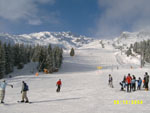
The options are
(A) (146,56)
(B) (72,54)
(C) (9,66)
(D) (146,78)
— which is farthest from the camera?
(B) (72,54)

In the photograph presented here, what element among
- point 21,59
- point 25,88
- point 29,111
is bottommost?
point 29,111

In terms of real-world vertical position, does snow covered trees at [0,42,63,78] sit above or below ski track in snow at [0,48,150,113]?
above

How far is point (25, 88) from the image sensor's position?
1311cm

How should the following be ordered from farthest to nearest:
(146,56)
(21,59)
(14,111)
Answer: (146,56)
(21,59)
(14,111)

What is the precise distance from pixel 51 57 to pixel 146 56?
70.6 metres

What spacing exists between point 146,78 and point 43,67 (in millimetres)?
47257

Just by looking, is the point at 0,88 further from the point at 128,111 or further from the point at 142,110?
the point at 142,110

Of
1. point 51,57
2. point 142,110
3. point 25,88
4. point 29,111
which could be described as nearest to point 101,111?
point 142,110

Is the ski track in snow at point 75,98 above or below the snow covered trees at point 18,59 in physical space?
below

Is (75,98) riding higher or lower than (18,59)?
lower

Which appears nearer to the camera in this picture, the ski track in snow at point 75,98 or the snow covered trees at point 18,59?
the ski track in snow at point 75,98

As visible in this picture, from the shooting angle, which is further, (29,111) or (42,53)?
(42,53)

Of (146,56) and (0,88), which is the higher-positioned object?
(146,56)

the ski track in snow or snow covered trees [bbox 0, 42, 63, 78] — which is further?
snow covered trees [bbox 0, 42, 63, 78]
